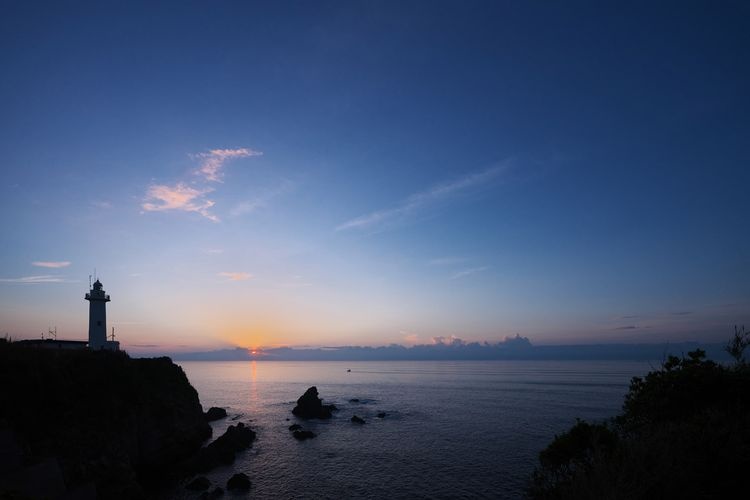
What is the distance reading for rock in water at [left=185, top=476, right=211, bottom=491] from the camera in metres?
31.1

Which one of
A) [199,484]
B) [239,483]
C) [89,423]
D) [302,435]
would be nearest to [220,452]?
[199,484]

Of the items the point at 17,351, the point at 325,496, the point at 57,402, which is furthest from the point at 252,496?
the point at 17,351

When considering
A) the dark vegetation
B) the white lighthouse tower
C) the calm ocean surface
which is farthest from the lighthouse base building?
the dark vegetation

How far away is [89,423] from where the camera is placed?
96.5 ft

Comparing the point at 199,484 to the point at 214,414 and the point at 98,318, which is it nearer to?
the point at 98,318

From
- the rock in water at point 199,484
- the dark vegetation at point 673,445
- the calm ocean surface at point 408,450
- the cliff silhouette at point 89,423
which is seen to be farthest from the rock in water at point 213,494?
the dark vegetation at point 673,445

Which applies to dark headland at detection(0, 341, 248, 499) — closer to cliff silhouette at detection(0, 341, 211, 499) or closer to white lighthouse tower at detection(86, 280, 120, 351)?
cliff silhouette at detection(0, 341, 211, 499)

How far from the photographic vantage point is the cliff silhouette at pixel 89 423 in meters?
24.3

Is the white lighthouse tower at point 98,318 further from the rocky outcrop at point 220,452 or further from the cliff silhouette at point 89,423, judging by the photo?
the rocky outcrop at point 220,452

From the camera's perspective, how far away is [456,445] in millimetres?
44469

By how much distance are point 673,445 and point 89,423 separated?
36.7m

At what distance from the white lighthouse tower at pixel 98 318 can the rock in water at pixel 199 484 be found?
29.1 meters

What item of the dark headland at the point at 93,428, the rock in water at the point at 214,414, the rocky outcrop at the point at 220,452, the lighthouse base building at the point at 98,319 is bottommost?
the rock in water at the point at 214,414

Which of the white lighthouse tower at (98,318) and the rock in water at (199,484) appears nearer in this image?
the rock in water at (199,484)
